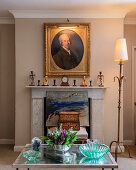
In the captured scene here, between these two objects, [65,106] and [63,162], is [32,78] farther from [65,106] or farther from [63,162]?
[63,162]

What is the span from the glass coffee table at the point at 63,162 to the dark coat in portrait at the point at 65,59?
203cm

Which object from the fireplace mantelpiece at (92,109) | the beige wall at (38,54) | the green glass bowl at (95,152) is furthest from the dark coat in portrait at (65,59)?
the green glass bowl at (95,152)

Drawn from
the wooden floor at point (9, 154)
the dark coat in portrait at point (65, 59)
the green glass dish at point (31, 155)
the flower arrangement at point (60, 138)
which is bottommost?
the wooden floor at point (9, 154)

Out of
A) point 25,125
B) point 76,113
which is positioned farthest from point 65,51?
point 25,125

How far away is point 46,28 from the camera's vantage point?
4.07m

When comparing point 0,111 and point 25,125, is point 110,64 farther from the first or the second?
point 0,111

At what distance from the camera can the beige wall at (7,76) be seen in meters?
4.52

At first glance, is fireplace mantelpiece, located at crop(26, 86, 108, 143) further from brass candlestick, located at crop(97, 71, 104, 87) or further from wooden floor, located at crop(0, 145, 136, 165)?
wooden floor, located at crop(0, 145, 136, 165)

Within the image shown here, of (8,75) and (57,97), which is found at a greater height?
(8,75)

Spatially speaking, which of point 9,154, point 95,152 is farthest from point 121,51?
point 9,154

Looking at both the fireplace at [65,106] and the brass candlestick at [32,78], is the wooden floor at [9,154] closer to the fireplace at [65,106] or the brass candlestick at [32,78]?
the fireplace at [65,106]

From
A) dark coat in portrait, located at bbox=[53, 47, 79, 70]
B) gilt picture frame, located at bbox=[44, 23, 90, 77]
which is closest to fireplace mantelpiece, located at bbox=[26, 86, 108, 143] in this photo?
gilt picture frame, located at bbox=[44, 23, 90, 77]

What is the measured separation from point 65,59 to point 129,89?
1.57 m

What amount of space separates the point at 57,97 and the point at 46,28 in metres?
1.35
